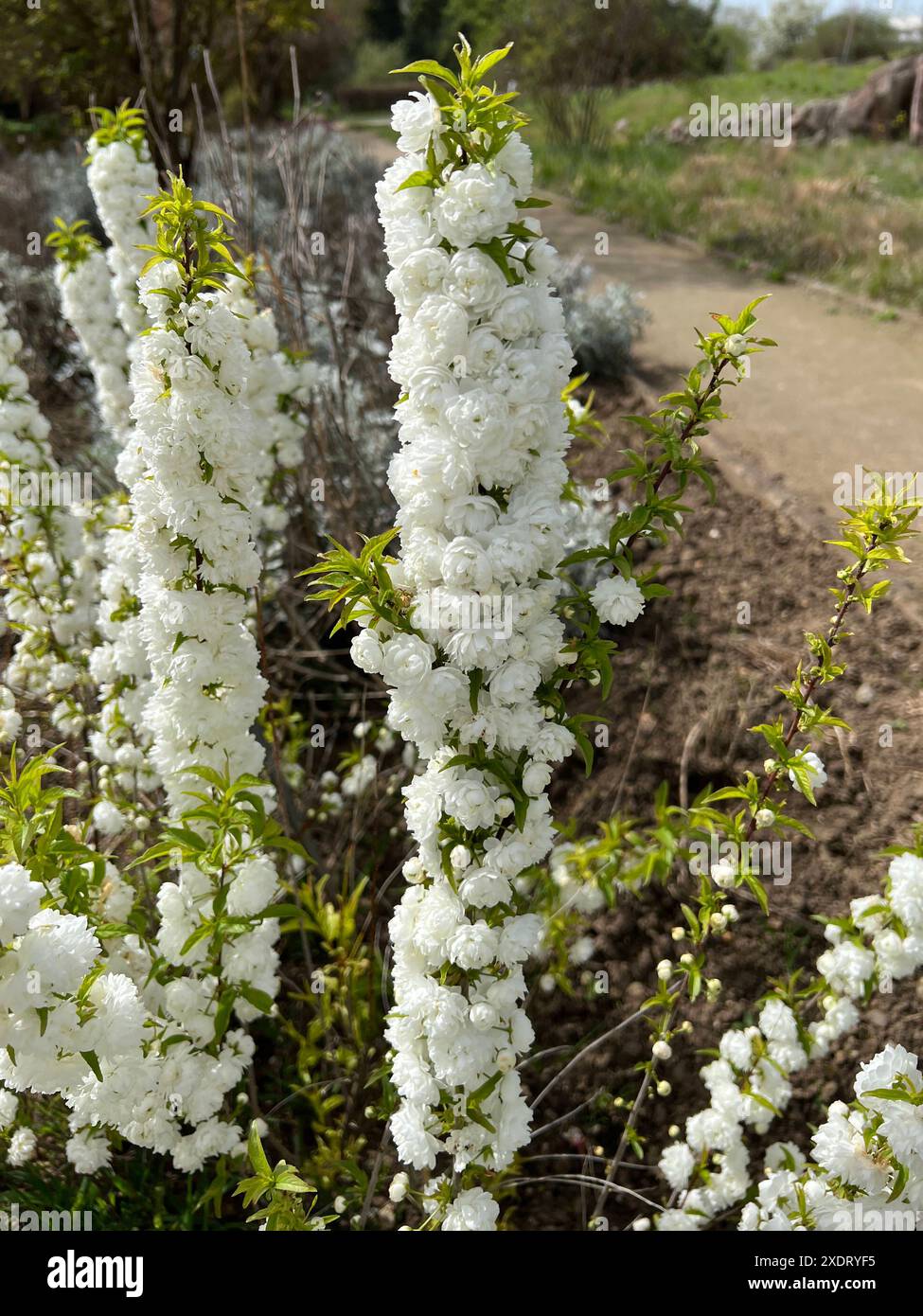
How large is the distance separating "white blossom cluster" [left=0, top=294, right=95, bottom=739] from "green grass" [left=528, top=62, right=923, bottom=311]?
8294 mm

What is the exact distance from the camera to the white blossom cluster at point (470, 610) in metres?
1.52

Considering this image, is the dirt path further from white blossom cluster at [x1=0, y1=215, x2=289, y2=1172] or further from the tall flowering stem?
white blossom cluster at [x1=0, y1=215, x2=289, y2=1172]

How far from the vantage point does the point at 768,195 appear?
41.9 feet

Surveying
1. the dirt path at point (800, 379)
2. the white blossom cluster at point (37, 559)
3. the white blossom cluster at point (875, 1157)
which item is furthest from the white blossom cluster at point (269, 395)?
the dirt path at point (800, 379)

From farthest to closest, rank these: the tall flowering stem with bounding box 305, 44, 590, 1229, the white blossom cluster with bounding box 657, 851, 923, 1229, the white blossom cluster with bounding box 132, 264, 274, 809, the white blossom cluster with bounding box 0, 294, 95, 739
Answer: the white blossom cluster with bounding box 0, 294, 95, 739 → the white blossom cluster with bounding box 657, 851, 923, 1229 → the white blossom cluster with bounding box 132, 264, 274, 809 → the tall flowering stem with bounding box 305, 44, 590, 1229

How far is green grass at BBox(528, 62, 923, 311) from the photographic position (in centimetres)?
1005

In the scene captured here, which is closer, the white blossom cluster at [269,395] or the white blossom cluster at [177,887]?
the white blossom cluster at [177,887]

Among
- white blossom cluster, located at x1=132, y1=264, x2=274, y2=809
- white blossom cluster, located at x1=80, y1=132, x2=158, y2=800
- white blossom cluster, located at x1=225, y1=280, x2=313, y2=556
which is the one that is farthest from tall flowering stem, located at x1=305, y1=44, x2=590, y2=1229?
white blossom cluster, located at x1=225, y1=280, x2=313, y2=556

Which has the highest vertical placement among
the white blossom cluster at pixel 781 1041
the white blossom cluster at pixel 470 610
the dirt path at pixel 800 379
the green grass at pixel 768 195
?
the green grass at pixel 768 195

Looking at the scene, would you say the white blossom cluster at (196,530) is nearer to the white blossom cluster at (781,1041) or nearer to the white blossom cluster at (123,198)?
the white blossom cluster at (123,198)

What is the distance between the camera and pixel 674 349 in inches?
322

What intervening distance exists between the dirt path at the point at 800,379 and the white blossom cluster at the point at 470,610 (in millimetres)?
3665

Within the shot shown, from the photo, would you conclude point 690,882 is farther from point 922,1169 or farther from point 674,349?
point 674,349

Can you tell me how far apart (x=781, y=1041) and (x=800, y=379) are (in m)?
6.32
